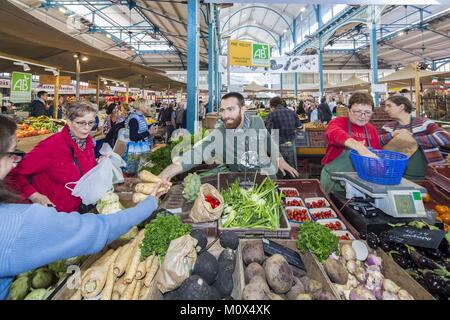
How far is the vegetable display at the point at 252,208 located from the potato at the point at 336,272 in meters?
0.37

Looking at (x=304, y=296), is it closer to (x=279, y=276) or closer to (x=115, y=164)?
(x=279, y=276)

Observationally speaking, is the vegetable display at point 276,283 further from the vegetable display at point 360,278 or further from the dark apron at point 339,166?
the dark apron at point 339,166

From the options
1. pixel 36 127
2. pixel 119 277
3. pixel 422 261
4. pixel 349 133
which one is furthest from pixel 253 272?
pixel 36 127

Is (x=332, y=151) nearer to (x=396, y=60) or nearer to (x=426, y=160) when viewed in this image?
(x=426, y=160)

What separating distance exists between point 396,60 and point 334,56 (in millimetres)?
5780

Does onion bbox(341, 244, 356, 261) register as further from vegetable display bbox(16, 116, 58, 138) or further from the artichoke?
vegetable display bbox(16, 116, 58, 138)

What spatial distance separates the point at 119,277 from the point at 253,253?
725mm

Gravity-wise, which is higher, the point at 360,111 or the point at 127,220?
the point at 360,111

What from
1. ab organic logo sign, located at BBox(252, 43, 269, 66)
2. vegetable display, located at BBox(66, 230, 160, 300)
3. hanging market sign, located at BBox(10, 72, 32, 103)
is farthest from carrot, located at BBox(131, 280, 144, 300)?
ab organic logo sign, located at BBox(252, 43, 269, 66)

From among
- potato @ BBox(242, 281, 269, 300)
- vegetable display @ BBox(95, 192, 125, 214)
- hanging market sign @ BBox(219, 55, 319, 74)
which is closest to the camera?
potato @ BBox(242, 281, 269, 300)

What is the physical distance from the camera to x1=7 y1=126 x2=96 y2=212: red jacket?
2162 millimetres

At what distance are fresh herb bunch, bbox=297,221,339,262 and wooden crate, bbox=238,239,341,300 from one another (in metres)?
0.04

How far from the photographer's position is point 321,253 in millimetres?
1431
